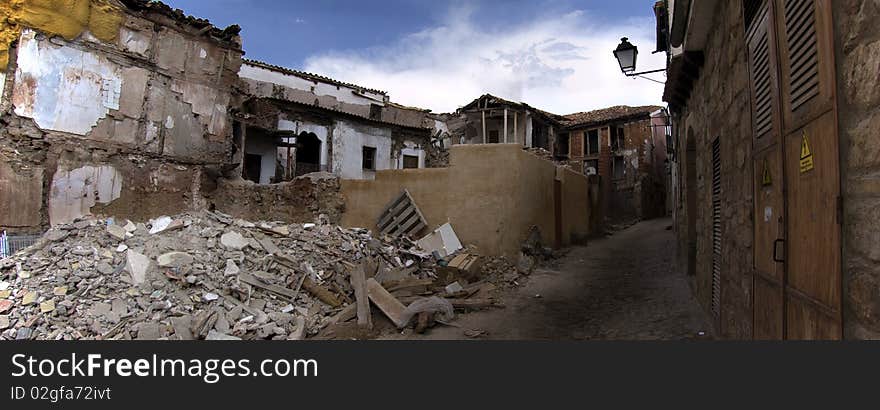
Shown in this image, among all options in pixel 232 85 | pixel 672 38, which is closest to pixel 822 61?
pixel 672 38

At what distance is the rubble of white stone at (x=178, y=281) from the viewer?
564cm

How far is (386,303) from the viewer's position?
260 inches

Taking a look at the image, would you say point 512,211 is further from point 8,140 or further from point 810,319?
point 8,140

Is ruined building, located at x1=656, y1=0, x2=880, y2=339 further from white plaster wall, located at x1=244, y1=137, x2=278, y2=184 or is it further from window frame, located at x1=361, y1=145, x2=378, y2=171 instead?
window frame, located at x1=361, y1=145, x2=378, y2=171

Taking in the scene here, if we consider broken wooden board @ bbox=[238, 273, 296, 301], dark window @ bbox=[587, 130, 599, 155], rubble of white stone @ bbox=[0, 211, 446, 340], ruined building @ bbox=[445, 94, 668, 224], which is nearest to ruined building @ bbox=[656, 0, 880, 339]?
rubble of white stone @ bbox=[0, 211, 446, 340]

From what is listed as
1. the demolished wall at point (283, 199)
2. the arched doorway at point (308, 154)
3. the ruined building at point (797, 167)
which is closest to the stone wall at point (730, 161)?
the ruined building at point (797, 167)

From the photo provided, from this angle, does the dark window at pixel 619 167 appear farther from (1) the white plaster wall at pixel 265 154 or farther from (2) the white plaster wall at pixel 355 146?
(1) the white plaster wall at pixel 265 154

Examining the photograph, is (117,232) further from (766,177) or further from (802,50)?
(802,50)

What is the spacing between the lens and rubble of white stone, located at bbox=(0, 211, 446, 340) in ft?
18.5

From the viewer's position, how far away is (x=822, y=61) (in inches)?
76.2

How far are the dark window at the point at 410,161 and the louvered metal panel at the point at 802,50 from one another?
23017mm

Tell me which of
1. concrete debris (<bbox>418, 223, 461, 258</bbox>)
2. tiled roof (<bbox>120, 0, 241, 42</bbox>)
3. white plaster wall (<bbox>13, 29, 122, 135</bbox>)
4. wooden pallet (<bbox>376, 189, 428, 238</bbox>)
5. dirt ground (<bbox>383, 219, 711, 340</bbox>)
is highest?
tiled roof (<bbox>120, 0, 241, 42</bbox>)

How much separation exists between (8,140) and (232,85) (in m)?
5.54

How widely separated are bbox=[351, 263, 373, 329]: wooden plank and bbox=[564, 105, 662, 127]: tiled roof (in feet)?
86.7
